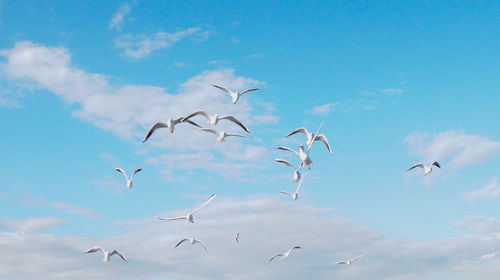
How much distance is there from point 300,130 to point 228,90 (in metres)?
12.4

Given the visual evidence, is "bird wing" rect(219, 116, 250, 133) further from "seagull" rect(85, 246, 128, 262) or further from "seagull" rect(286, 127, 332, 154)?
"seagull" rect(85, 246, 128, 262)

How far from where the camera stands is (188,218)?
76.9 m

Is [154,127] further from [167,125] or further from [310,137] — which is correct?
[310,137]

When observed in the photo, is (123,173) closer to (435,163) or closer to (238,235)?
(238,235)

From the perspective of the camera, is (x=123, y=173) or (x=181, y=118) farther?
(x=123, y=173)

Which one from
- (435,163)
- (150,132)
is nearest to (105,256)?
(150,132)

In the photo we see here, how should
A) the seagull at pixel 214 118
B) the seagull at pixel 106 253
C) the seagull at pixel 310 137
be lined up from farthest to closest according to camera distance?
the seagull at pixel 106 253, the seagull at pixel 310 137, the seagull at pixel 214 118

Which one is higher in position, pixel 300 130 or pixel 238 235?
pixel 300 130

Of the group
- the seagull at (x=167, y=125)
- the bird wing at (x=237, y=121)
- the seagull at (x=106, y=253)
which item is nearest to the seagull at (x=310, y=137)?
the bird wing at (x=237, y=121)

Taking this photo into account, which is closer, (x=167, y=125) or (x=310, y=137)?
(x=167, y=125)

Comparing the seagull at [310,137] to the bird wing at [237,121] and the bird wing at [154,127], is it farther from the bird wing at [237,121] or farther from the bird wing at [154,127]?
the bird wing at [154,127]

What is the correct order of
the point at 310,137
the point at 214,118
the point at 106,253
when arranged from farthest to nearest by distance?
the point at 106,253
the point at 310,137
the point at 214,118

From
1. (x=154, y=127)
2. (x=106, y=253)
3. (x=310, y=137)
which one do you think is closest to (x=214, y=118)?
(x=154, y=127)

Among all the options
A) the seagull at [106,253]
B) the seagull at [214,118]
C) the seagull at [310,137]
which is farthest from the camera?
the seagull at [106,253]
